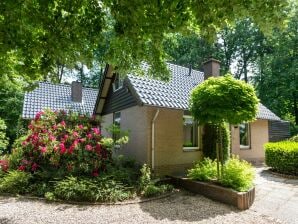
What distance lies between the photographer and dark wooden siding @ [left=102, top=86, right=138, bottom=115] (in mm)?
11949

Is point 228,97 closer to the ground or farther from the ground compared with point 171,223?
farther from the ground

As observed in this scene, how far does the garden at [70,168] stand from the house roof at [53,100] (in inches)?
246

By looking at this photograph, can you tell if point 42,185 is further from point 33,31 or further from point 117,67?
point 33,31

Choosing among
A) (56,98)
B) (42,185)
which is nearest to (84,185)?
(42,185)

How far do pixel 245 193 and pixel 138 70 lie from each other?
14.6ft

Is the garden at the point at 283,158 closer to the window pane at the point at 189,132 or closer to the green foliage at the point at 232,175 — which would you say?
the window pane at the point at 189,132

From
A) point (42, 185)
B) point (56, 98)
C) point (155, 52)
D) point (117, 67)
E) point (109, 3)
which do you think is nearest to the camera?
point (109, 3)

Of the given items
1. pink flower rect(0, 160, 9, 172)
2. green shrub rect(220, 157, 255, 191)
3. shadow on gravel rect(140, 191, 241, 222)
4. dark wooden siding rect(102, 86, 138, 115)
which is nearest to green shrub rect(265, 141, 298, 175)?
green shrub rect(220, 157, 255, 191)

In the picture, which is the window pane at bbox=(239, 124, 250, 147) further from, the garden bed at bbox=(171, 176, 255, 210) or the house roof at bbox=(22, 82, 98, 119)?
the house roof at bbox=(22, 82, 98, 119)

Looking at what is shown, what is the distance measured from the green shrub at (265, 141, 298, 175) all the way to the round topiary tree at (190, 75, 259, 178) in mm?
4543

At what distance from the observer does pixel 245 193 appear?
7180mm

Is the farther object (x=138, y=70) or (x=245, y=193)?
(x=245, y=193)

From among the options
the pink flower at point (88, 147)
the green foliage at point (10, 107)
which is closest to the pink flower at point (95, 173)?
the pink flower at point (88, 147)

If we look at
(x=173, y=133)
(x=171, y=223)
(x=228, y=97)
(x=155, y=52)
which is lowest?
(x=171, y=223)
